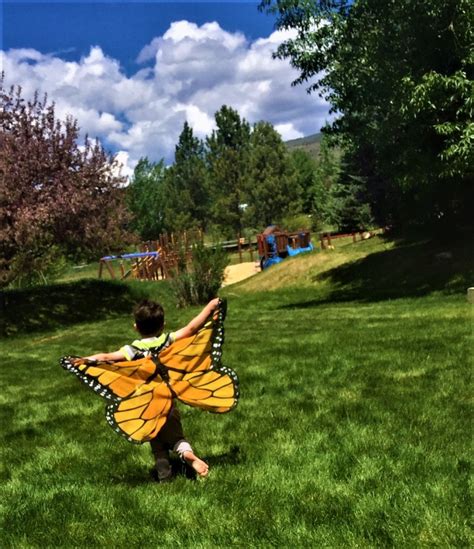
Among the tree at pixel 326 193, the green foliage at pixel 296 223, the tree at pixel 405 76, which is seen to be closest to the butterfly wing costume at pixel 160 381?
the tree at pixel 405 76

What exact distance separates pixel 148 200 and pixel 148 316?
203 feet

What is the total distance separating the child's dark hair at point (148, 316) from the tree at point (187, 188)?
6400cm

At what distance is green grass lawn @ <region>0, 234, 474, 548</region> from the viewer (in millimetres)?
3465

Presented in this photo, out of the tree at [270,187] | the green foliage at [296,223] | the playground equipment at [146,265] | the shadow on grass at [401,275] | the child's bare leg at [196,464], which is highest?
the tree at [270,187]

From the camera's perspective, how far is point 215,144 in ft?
237

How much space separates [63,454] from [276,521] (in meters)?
2.69

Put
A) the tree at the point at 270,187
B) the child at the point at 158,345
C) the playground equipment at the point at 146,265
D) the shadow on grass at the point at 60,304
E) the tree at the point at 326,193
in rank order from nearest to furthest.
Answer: the child at the point at 158,345 → the shadow on grass at the point at 60,304 → the playground equipment at the point at 146,265 → the tree at the point at 326,193 → the tree at the point at 270,187

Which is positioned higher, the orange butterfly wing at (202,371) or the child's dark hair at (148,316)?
the child's dark hair at (148,316)

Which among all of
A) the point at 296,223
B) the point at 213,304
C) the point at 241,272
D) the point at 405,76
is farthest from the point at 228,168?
→ the point at 213,304

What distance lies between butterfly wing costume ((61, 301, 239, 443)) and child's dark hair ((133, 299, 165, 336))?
0.56 feet

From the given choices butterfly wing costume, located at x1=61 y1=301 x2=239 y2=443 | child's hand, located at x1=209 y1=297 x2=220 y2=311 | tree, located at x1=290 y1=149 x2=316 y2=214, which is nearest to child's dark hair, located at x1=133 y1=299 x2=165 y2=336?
butterfly wing costume, located at x1=61 y1=301 x2=239 y2=443

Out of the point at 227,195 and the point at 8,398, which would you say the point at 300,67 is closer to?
the point at 8,398

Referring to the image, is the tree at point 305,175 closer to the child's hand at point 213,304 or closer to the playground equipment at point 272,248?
the playground equipment at point 272,248

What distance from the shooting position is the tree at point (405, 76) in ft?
45.7
